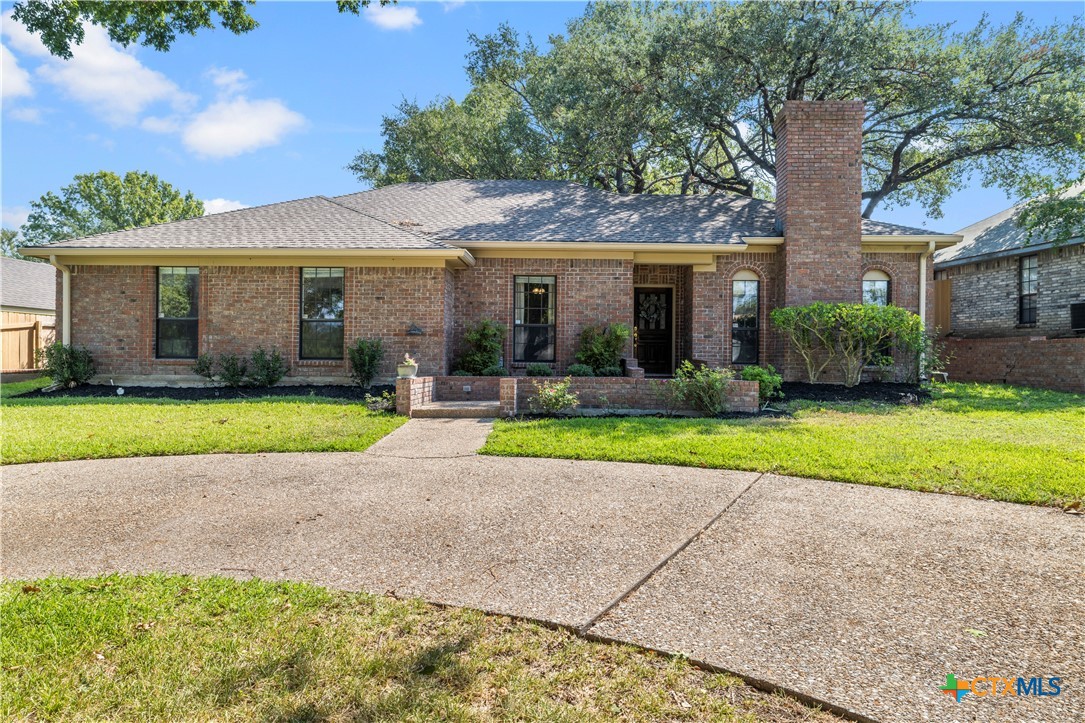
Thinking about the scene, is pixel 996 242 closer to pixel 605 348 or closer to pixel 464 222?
pixel 605 348

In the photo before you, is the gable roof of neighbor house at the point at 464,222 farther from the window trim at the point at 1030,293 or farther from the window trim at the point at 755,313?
the window trim at the point at 1030,293

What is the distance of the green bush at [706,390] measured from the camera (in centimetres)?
900

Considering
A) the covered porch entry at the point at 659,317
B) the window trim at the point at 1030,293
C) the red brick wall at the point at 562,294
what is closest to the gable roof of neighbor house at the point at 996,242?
the window trim at the point at 1030,293

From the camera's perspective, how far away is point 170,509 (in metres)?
4.32

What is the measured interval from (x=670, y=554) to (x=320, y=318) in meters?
10.1

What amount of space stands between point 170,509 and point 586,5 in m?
22.5

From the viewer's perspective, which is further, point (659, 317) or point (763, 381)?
Result: point (659, 317)

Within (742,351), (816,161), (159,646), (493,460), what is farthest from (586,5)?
(159,646)

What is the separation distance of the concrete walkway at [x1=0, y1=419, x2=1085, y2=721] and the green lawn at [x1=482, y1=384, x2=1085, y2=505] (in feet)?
1.46

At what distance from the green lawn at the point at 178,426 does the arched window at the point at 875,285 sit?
11145mm

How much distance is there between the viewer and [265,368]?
11234 mm

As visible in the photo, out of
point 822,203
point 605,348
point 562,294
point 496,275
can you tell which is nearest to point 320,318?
point 496,275

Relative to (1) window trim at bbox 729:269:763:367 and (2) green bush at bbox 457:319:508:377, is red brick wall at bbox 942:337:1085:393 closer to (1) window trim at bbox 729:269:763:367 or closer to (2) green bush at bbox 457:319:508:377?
(1) window trim at bbox 729:269:763:367

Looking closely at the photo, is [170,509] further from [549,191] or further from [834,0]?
[834,0]
